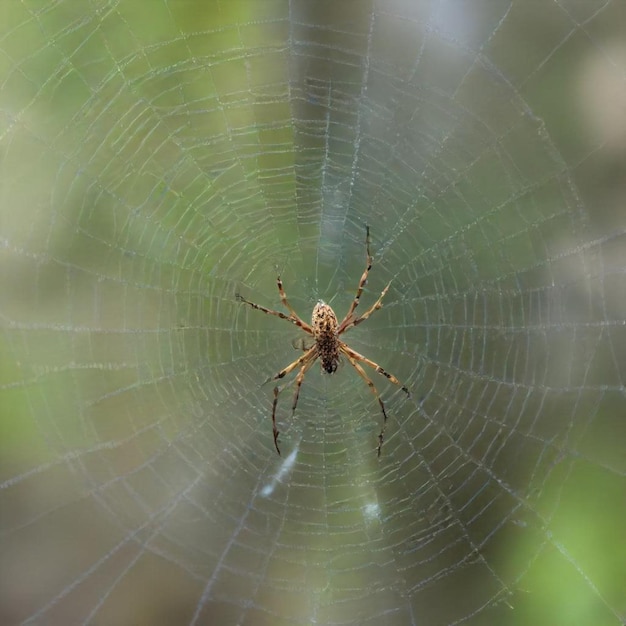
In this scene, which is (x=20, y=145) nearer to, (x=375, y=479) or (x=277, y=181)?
(x=277, y=181)

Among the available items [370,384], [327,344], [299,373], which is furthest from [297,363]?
[370,384]

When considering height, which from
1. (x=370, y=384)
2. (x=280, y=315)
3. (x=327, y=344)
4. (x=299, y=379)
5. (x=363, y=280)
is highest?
(x=363, y=280)

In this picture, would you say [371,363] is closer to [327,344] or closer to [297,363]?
[327,344]

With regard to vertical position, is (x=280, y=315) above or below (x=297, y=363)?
above

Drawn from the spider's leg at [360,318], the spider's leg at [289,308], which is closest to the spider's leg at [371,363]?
the spider's leg at [360,318]

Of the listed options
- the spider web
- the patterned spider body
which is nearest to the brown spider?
the patterned spider body

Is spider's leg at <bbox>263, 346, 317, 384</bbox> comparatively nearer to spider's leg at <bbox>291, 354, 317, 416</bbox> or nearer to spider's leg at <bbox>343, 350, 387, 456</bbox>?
spider's leg at <bbox>291, 354, 317, 416</bbox>
